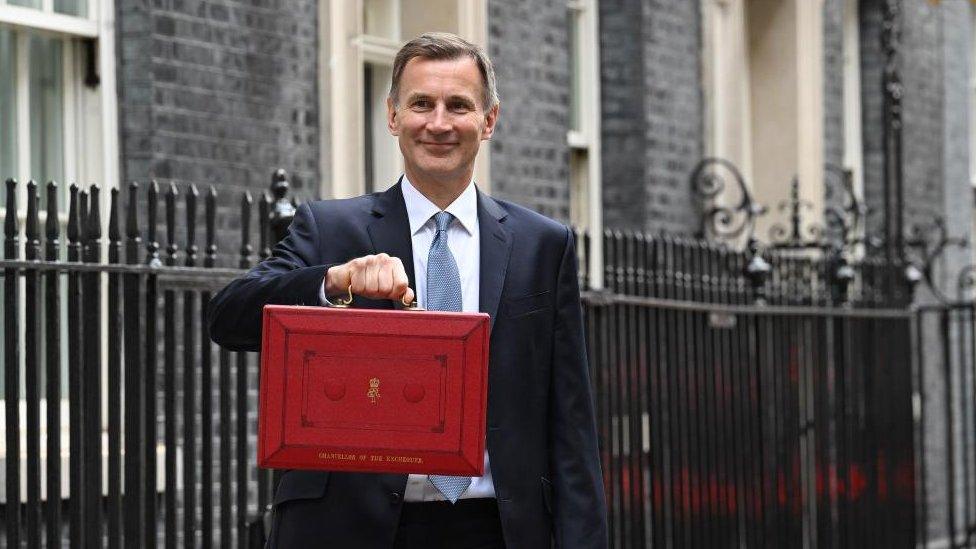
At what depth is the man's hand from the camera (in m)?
3.62

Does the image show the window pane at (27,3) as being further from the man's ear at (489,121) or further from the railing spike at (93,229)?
the man's ear at (489,121)

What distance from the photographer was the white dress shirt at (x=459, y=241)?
411 centimetres

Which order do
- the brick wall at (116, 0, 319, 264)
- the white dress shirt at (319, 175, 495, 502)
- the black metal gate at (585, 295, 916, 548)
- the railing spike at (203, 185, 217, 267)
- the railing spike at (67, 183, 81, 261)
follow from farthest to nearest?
1. the black metal gate at (585, 295, 916, 548)
2. the brick wall at (116, 0, 319, 264)
3. the railing spike at (203, 185, 217, 267)
4. the railing spike at (67, 183, 81, 261)
5. the white dress shirt at (319, 175, 495, 502)

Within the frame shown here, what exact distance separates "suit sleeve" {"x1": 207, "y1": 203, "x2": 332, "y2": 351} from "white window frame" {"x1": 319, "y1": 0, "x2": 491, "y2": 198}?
5.42 m

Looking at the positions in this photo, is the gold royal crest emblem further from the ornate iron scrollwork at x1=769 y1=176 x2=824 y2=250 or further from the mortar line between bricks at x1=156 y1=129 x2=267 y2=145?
the ornate iron scrollwork at x1=769 y1=176 x2=824 y2=250

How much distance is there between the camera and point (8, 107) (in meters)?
7.84

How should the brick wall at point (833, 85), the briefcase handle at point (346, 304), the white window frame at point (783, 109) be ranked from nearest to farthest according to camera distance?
the briefcase handle at point (346, 304), the white window frame at point (783, 109), the brick wall at point (833, 85)

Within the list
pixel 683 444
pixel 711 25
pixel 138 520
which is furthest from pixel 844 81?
pixel 138 520

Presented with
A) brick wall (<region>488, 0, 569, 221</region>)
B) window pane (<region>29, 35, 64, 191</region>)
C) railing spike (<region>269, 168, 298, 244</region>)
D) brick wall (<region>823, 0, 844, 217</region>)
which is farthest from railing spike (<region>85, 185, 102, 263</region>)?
brick wall (<region>823, 0, 844, 217</region>)

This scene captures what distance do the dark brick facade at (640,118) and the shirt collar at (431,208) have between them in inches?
325

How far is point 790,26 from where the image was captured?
1438 centimetres

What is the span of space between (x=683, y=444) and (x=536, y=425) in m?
5.29

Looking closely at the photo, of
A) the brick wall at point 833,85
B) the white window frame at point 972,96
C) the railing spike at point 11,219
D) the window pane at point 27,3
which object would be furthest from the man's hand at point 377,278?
the white window frame at point 972,96

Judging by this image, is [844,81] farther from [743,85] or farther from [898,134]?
[898,134]
